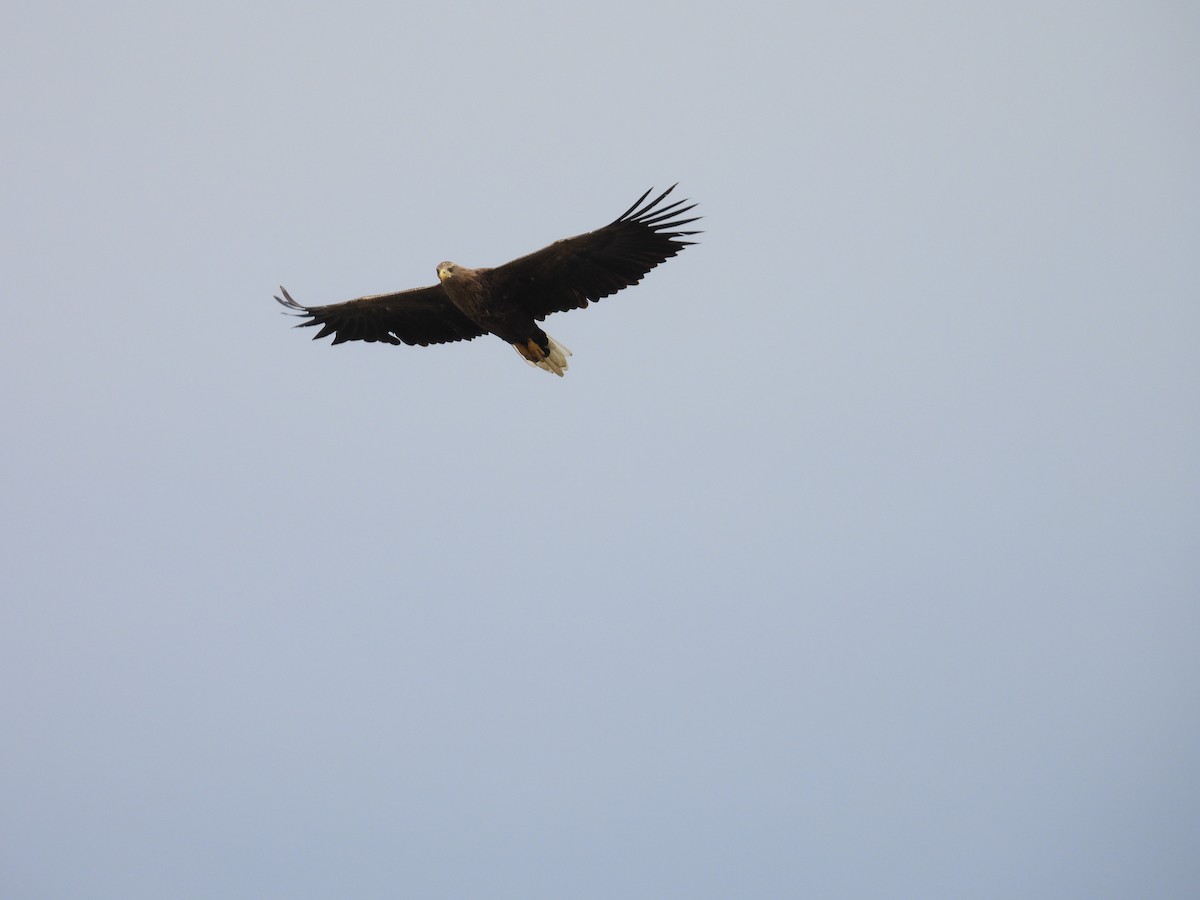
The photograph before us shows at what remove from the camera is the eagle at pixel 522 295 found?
1402 centimetres

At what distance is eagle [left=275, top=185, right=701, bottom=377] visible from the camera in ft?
46.0

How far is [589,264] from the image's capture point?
14.5 m

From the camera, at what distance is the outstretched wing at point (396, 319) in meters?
15.9

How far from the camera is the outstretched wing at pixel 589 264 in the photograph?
13867 millimetres

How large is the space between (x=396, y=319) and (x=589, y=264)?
2.86m

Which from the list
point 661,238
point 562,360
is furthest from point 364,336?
point 661,238

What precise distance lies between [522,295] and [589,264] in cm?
89

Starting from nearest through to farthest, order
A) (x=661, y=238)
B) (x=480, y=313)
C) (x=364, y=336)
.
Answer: (x=661, y=238) < (x=480, y=313) < (x=364, y=336)

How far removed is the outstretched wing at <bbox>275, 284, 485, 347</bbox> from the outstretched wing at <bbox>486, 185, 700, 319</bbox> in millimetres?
1096

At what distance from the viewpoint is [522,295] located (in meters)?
14.9

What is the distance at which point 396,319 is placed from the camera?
16188 mm

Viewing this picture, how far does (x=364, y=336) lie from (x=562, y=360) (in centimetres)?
240

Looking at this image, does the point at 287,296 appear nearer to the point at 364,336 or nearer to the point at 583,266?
the point at 364,336

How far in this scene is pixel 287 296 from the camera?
52.3ft
